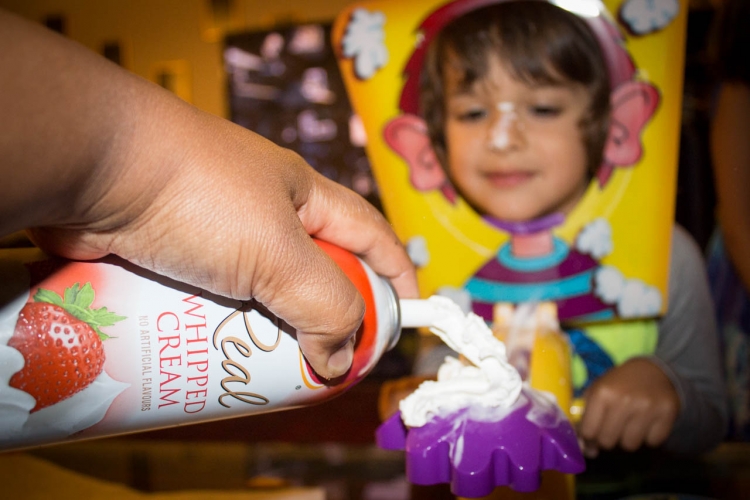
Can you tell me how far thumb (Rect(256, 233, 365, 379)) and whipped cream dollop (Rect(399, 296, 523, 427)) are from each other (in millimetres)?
109

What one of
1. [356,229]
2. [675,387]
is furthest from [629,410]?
[356,229]

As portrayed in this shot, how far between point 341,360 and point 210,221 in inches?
5.7

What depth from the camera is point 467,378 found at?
1.45 ft

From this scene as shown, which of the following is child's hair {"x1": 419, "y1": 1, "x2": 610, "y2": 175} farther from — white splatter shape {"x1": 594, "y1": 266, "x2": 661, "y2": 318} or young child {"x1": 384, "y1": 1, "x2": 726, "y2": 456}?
white splatter shape {"x1": 594, "y1": 266, "x2": 661, "y2": 318}

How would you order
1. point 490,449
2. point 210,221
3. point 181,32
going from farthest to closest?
point 181,32
point 490,449
point 210,221

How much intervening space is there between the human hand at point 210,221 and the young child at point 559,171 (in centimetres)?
37

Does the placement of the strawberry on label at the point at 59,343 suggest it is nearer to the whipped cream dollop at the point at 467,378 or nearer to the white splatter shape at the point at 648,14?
the whipped cream dollop at the point at 467,378

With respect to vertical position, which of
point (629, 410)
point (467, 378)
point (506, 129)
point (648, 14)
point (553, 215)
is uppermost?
point (648, 14)

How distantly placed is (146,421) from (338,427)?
46 centimetres

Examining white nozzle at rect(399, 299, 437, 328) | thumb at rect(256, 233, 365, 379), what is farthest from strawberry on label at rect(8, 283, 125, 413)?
white nozzle at rect(399, 299, 437, 328)

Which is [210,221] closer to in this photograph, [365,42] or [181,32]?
[365,42]

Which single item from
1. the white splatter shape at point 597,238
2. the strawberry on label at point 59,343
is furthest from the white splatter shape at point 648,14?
the strawberry on label at point 59,343

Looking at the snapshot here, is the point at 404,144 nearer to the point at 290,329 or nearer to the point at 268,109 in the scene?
the point at 268,109

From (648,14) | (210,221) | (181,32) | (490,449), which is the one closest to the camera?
(210,221)
